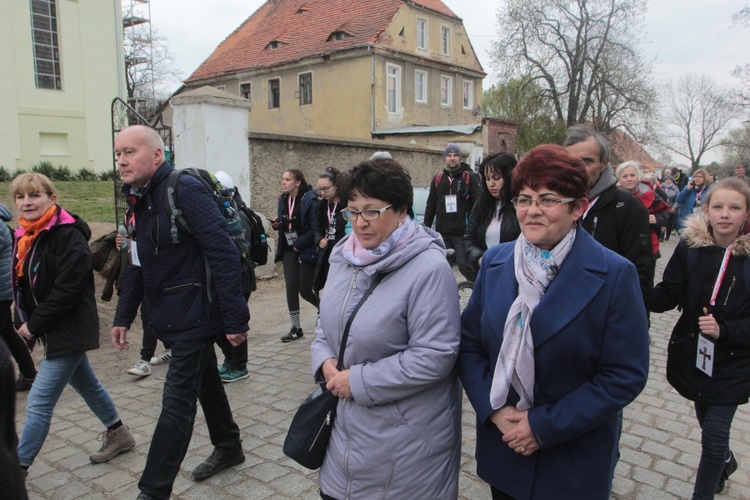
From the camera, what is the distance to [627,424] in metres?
4.52

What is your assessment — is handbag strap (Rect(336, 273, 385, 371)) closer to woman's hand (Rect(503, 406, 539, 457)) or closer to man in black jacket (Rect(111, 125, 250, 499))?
woman's hand (Rect(503, 406, 539, 457))

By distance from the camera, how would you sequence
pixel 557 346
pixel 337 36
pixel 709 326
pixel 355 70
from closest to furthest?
1. pixel 557 346
2. pixel 709 326
3. pixel 355 70
4. pixel 337 36

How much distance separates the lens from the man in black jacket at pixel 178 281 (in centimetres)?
317

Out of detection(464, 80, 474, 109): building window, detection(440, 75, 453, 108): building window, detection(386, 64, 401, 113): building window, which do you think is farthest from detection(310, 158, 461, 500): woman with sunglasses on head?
detection(464, 80, 474, 109): building window

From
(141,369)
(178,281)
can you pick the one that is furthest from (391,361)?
(141,369)

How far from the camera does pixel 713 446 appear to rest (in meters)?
3.10

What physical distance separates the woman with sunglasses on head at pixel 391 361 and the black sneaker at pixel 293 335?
452 cm

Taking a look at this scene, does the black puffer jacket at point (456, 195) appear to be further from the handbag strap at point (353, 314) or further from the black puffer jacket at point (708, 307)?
the handbag strap at point (353, 314)

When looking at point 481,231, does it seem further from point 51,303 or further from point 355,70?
point 355,70

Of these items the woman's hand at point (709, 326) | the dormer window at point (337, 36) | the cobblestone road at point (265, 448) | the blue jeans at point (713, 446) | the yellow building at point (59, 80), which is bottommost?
the cobblestone road at point (265, 448)

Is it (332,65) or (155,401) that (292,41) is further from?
(155,401)

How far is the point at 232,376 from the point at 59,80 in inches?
828

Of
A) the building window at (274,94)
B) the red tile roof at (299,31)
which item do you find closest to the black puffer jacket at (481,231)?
the red tile roof at (299,31)

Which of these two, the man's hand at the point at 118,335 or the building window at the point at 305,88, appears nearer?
the man's hand at the point at 118,335
